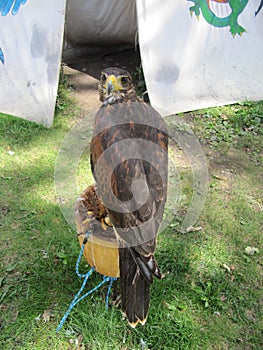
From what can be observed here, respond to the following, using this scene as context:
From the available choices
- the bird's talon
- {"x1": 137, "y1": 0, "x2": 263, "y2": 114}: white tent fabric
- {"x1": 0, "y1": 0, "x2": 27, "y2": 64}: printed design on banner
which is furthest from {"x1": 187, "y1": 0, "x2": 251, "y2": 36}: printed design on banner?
the bird's talon

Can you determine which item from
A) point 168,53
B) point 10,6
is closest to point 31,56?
point 10,6

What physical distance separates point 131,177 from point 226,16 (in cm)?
426

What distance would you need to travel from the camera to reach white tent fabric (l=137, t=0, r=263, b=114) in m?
5.44

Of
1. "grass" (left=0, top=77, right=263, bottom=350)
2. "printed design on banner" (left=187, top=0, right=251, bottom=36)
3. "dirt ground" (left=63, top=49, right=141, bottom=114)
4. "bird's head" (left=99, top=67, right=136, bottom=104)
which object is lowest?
"dirt ground" (left=63, top=49, right=141, bottom=114)

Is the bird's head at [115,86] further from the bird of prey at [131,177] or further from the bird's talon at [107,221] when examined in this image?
the bird's talon at [107,221]

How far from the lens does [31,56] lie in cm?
512

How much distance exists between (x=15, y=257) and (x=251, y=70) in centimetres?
445

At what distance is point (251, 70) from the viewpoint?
6.04 m

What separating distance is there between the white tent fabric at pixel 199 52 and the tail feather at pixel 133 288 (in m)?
3.27

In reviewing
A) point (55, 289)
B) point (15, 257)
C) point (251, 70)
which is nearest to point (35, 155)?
point (15, 257)

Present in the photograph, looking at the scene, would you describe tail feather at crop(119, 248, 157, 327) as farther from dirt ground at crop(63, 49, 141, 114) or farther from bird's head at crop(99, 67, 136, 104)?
dirt ground at crop(63, 49, 141, 114)

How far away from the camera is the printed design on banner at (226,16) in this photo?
Answer: 554 cm

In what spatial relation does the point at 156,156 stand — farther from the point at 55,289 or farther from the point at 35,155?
the point at 35,155

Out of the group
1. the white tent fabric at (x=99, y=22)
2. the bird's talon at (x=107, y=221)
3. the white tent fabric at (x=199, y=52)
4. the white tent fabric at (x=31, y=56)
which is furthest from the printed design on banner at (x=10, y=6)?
the bird's talon at (x=107, y=221)
